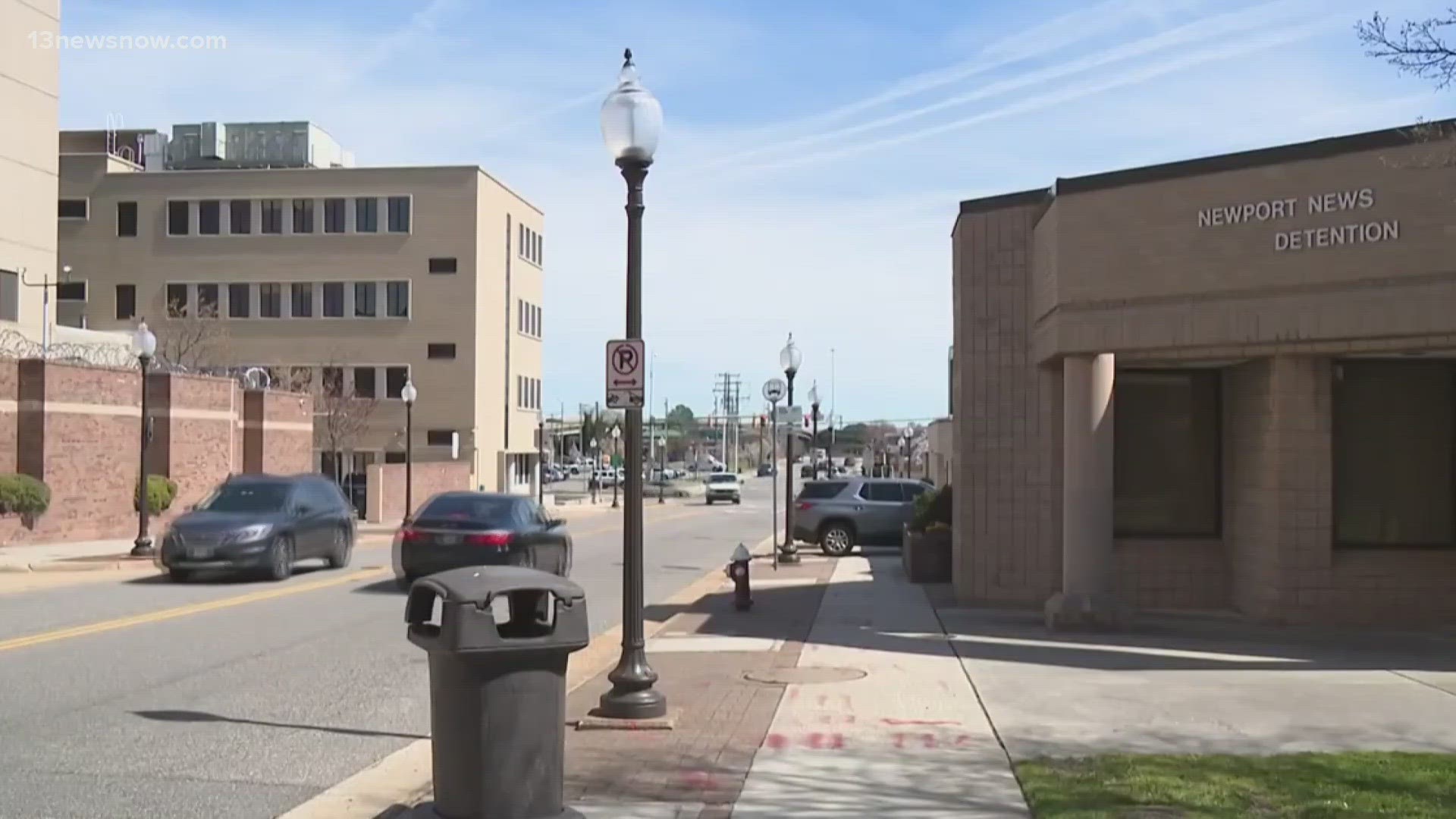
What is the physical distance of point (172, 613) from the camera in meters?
17.3

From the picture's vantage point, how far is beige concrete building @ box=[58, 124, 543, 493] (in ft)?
212

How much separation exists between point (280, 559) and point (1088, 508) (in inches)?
504

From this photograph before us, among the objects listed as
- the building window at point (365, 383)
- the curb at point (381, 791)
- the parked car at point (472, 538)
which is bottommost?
the curb at point (381, 791)

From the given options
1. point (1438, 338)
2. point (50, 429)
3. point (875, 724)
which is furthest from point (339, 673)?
point (50, 429)

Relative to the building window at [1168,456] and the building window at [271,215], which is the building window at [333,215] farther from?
the building window at [1168,456]

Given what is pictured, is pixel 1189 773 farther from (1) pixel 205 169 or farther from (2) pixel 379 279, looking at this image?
(1) pixel 205 169

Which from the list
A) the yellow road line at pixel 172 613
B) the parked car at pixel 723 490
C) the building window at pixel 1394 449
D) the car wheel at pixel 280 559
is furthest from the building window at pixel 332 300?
the building window at pixel 1394 449

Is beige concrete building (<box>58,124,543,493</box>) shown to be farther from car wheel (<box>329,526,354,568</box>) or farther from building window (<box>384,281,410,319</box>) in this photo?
car wheel (<box>329,526,354,568</box>)

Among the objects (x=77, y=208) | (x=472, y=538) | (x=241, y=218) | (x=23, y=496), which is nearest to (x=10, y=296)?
(x=23, y=496)

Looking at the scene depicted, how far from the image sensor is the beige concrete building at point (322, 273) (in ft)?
212

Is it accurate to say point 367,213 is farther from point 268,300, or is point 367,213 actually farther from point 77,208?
point 77,208

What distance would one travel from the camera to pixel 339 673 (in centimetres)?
1262

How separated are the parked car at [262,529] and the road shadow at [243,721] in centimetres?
1153

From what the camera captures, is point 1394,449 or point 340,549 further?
point 340,549
